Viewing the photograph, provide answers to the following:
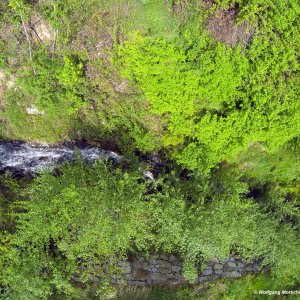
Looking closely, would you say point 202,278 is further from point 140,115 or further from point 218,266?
point 140,115

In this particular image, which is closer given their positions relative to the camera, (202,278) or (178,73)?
(178,73)

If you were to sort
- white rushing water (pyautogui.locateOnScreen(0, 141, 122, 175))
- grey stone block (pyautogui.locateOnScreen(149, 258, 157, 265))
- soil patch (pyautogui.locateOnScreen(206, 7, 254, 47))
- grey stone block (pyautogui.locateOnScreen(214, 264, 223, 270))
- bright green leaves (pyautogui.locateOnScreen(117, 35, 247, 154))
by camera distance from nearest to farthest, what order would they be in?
bright green leaves (pyautogui.locateOnScreen(117, 35, 247, 154)) < soil patch (pyautogui.locateOnScreen(206, 7, 254, 47)) < white rushing water (pyautogui.locateOnScreen(0, 141, 122, 175)) < grey stone block (pyautogui.locateOnScreen(149, 258, 157, 265)) < grey stone block (pyautogui.locateOnScreen(214, 264, 223, 270))

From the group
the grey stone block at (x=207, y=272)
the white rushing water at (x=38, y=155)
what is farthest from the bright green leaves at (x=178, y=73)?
the grey stone block at (x=207, y=272)

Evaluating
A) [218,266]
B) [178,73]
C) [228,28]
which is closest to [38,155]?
[178,73]

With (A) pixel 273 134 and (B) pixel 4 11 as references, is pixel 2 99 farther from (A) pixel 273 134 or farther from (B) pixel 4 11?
(A) pixel 273 134

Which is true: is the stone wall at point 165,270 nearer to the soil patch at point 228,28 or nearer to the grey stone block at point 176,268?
the grey stone block at point 176,268

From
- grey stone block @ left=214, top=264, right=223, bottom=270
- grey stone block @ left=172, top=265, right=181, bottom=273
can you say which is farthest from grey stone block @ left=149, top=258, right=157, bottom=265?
grey stone block @ left=214, top=264, right=223, bottom=270

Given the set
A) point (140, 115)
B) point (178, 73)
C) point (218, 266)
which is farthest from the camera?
point (218, 266)

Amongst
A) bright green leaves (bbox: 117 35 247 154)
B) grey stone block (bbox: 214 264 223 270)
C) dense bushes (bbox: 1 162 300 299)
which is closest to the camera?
bright green leaves (bbox: 117 35 247 154)

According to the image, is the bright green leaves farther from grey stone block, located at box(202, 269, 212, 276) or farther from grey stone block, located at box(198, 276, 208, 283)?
grey stone block, located at box(198, 276, 208, 283)
